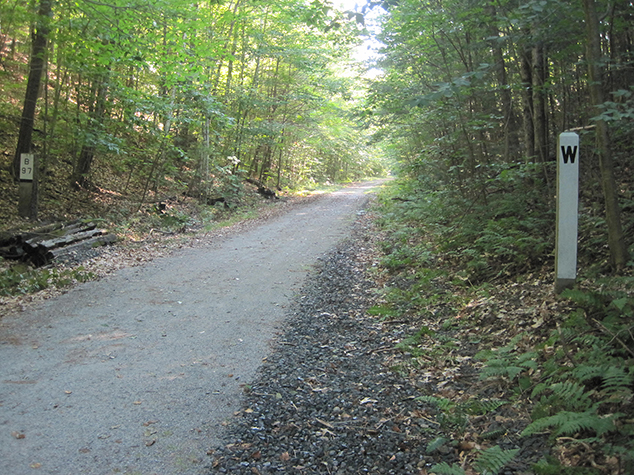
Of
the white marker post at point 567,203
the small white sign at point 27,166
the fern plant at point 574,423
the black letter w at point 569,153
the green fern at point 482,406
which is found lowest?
the green fern at point 482,406

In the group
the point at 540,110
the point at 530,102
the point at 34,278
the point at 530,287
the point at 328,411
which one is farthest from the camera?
the point at 530,102

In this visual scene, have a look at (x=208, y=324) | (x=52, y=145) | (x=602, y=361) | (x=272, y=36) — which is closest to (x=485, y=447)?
(x=602, y=361)

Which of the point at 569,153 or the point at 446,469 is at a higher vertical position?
the point at 569,153

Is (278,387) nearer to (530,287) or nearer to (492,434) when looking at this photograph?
(492,434)

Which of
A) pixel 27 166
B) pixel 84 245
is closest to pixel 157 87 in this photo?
pixel 27 166

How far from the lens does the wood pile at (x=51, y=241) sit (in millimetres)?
9039

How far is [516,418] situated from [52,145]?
14.4m

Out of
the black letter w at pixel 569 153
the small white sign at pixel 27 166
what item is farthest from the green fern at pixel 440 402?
the small white sign at pixel 27 166

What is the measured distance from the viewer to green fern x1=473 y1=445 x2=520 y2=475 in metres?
2.83

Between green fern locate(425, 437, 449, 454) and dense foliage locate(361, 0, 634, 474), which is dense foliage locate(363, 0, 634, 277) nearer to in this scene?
dense foliage locate(361, 0, 634, 474)

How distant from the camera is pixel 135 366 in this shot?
4.89 meters

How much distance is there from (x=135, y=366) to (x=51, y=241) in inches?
235

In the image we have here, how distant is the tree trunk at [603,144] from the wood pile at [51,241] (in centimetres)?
951

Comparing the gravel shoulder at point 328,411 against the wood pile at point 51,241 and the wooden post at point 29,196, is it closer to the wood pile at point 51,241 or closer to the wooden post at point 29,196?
the wood pile at point 51,241
